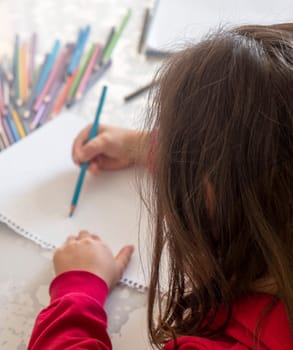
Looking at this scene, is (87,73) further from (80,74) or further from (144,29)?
(144,29)

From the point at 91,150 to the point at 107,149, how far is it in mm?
24

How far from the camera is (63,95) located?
0.81 metres

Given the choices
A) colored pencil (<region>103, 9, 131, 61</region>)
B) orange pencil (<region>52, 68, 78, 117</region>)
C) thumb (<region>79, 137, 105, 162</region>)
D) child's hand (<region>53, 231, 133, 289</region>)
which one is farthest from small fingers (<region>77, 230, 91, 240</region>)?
colored pencil (<region>103, 9, 131, 61</region>)

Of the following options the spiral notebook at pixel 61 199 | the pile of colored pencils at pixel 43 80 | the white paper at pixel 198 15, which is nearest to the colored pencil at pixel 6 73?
the pile of colored pencils at pixel 43 80

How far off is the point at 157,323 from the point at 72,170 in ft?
0.80

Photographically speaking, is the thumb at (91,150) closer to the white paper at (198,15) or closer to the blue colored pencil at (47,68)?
the blue colored pencil at (47,68)

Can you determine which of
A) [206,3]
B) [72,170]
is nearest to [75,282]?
[72,170]

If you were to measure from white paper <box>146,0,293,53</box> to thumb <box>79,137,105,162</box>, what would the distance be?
253 mm

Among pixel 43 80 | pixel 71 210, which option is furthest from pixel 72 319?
pixel 43 80

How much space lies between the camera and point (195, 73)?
418 millimetres

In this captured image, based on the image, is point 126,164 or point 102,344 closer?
point 102,344

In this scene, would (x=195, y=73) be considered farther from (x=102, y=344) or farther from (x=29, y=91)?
(x=29, y=91)

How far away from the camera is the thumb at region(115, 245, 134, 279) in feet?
1.96

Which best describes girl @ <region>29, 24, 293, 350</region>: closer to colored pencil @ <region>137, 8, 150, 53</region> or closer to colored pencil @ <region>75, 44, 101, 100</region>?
colored pencil @ <region>75, 44, 101, 100</region>
